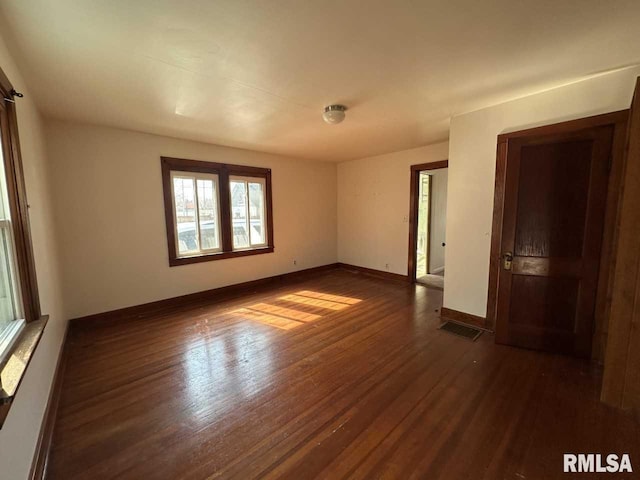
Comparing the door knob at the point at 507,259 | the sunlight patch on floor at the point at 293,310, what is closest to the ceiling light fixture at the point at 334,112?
the door knob at the point at 507,259

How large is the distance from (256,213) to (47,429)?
12.1ft

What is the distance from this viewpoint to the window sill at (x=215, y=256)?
154 inches

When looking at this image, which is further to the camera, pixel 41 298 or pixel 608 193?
pixel 608 193

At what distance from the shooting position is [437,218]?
6.04 meters

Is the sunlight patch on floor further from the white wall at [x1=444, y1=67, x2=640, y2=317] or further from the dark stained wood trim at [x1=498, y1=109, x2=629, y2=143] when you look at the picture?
the dark stained wood trim at [x1=498, y1=109, x2=629, y2=143]

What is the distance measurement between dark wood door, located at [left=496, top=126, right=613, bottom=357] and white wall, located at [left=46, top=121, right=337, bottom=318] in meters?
3.84

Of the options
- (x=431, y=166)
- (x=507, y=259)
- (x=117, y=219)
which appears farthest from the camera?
(x=431, y=166)

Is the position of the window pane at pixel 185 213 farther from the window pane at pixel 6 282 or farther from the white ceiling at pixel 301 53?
the window pane at pixel 6 282

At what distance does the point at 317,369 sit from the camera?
231 centimetres

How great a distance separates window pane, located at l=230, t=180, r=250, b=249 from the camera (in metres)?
4.54

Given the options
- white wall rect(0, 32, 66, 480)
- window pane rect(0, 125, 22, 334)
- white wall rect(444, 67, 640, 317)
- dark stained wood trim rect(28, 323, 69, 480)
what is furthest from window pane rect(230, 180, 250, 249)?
white wall rect(444, 67, 640, 317)

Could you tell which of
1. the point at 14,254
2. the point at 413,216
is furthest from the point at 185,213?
the point at 413,216

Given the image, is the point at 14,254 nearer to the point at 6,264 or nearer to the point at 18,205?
the point at 6,264

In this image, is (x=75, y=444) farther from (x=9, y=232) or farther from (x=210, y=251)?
(x=210, y=251)
